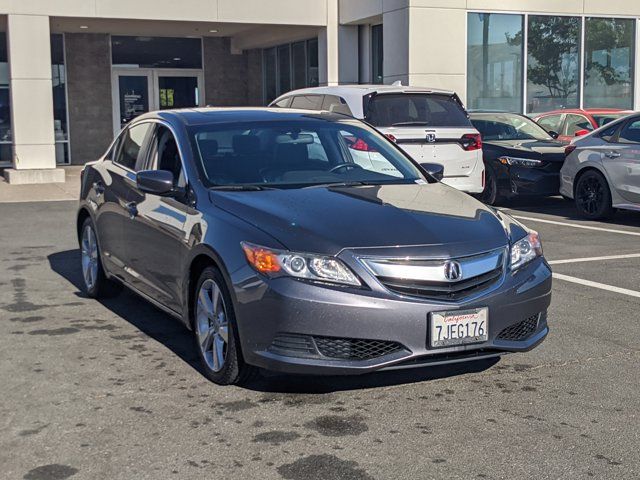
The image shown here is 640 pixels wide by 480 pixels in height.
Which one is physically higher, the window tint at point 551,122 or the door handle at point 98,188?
the window tint at point 551,122

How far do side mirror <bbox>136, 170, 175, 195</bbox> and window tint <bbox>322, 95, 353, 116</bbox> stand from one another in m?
6.01

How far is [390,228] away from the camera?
4957mm

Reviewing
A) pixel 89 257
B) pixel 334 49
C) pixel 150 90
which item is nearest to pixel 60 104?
pixel 150 90

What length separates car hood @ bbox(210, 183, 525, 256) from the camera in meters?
4.82

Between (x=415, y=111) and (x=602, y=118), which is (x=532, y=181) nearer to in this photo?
(x=602, y=118)

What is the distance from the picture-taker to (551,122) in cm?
1658

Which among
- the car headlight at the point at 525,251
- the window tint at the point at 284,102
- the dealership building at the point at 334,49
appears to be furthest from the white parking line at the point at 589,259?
the dealership building at the point at 334,49

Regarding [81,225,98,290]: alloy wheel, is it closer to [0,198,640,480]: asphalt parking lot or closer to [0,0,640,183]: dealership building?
[0,198,640,480]: asphalt parking lot

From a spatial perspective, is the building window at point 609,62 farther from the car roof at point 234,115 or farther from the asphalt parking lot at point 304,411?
the car roof at point 234,115

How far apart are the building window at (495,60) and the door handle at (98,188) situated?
13.2 meters

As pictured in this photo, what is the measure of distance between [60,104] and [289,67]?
610 cm

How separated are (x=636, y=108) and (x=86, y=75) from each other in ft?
45.3

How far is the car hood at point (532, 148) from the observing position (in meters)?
13.9

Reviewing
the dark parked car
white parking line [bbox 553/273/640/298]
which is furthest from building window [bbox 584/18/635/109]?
white parking line [bbox 553/273/640/298]
